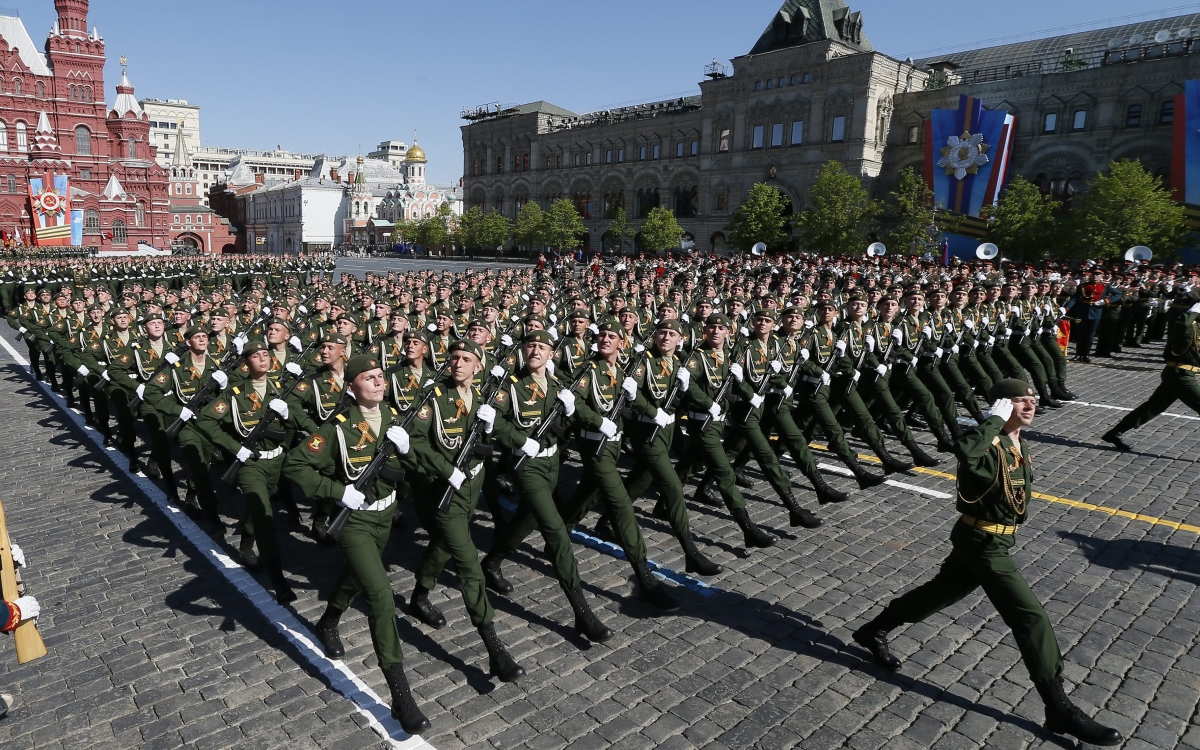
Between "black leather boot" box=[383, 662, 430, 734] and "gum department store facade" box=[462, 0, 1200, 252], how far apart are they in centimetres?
4977

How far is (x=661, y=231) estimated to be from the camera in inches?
2397

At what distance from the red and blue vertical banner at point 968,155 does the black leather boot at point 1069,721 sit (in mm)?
45396

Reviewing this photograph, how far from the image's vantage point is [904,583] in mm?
6570

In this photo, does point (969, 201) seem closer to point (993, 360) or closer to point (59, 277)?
point (993, 360)

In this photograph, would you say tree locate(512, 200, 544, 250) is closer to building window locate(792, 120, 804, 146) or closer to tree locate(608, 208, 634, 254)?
tree locate(608, 208, 634, 254)

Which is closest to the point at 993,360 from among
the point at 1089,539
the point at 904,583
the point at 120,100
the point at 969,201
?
the point at 1089,539

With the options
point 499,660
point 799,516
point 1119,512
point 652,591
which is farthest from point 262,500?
point 1119,512

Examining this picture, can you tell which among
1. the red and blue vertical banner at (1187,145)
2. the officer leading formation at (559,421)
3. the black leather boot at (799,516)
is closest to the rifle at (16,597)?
A: the officer leading formation at (559,421)

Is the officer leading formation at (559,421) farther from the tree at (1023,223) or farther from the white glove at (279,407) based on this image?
the tree at (1023,223)

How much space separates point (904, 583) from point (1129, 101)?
158 ft

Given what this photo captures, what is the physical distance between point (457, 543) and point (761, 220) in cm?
4987

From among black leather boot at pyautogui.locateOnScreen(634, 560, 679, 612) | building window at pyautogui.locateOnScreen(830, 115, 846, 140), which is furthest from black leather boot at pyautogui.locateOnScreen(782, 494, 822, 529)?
building window at pyautogui.locateOnScreen(830, 115, 846, 140)

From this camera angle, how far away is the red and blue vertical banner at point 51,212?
55.7 m

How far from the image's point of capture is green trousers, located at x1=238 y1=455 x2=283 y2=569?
21.0 ft
